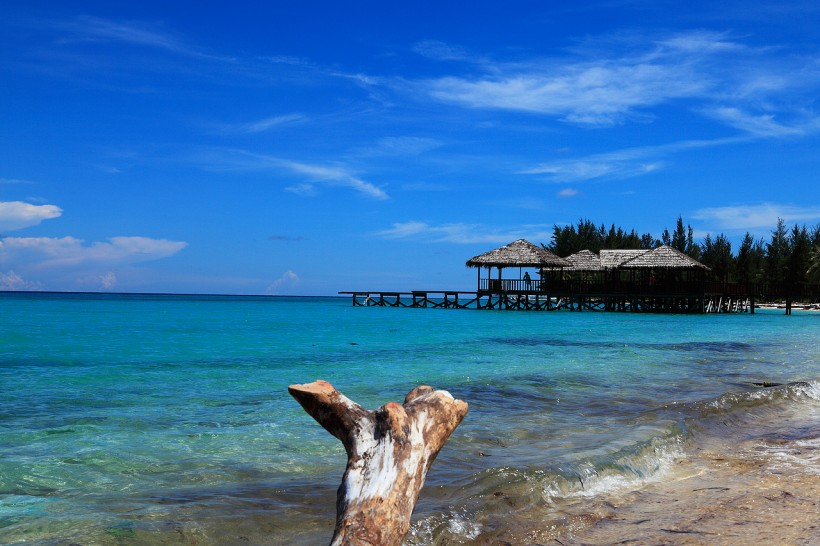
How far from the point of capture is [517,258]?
40.3 meters

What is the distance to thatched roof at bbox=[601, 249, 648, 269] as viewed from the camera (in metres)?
42.7

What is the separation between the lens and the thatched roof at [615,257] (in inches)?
1681

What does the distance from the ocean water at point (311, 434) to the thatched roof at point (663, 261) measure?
2360 centimetres

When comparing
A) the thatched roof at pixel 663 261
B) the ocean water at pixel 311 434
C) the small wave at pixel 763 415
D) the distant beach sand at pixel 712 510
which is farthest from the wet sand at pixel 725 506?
the thatched roof at pixel 663 261

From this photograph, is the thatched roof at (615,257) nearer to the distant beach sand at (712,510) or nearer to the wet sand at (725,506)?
the wet sand at (725,506)

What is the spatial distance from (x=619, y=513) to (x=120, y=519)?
9.62ft

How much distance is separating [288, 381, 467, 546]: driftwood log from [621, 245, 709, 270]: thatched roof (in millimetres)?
38264

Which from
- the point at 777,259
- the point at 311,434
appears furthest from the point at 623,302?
the point at 311,434

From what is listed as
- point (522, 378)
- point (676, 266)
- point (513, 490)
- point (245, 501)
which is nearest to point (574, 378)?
point (522, 378)

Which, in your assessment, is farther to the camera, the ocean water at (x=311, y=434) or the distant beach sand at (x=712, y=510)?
the ocean water at (x=311, y=434)

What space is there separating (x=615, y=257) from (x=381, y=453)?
1692 inches

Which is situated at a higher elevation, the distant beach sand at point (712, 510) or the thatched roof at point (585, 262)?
the thatched roof at point (585, 262)

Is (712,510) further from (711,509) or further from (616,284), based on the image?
(616,284)

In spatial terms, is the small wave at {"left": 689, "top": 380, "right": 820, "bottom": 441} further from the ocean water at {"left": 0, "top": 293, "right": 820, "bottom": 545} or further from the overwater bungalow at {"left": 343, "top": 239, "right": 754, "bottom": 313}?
the overwater bungalow at {"left": 343, "top": 239, "right": 754, "bottom": 313}
